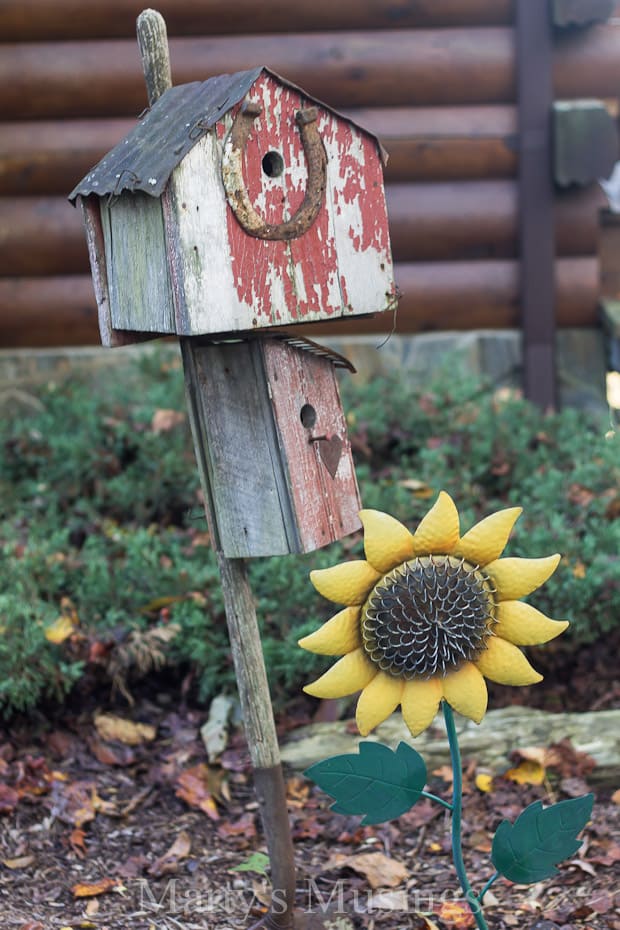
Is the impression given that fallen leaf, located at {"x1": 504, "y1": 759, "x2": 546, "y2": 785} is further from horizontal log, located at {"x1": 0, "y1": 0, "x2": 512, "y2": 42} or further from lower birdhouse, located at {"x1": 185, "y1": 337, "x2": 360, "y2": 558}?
horizontal log, located at {"x1": 0, "y1": 0, "x2": 512, "y2": 42}

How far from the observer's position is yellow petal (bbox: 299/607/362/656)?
1.77 metres

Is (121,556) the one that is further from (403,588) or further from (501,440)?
(403,588)

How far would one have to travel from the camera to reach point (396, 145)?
15.6 feet

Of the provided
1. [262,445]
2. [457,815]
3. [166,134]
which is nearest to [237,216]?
[166,134]

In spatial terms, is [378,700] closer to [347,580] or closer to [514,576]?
[347,580]

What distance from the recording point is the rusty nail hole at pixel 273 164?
6.17ft

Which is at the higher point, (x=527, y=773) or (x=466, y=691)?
(x=466, y=691)

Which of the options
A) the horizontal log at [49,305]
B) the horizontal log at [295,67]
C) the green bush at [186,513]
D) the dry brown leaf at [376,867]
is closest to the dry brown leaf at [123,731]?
the green bush at [186,513]

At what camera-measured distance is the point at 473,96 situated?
189 inches

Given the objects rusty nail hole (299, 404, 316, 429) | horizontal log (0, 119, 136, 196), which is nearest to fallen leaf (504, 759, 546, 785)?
rusty nail hole (299, 404, 316, 429)

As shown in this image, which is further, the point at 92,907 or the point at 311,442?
the point at 92,907

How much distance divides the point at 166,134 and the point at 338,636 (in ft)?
3.24

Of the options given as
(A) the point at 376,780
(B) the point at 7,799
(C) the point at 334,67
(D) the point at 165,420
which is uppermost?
(C) the point at 334,67

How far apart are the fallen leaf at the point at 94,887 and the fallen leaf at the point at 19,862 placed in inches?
6.3
